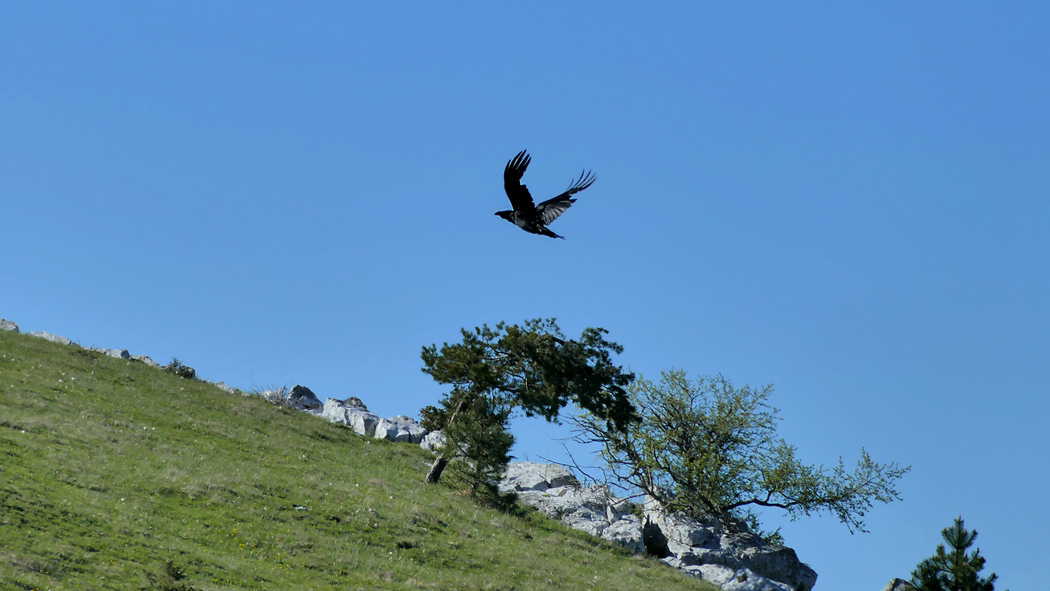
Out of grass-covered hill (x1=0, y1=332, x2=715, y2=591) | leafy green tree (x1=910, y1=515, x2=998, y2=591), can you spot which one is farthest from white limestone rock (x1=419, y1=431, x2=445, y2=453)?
leafy green tree (x1=910, y1=515, x2=998, y2=591)

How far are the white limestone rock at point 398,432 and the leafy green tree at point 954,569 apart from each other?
33.2 m

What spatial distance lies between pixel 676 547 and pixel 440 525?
1370 cm

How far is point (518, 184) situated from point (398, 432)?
38615 mm

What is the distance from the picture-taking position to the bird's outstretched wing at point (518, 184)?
1928 cm

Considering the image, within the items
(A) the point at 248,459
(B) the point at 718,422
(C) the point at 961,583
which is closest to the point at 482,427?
(A) the point at 248,459

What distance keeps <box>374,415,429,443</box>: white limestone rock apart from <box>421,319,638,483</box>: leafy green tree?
1041 centimetres

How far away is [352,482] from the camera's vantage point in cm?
4025

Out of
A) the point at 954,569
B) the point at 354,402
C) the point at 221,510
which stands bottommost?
the point at 221,510

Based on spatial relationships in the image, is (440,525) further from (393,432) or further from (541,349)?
(393,432)

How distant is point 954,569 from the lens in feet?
93.5

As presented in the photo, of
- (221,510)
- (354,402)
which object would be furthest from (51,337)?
(221,510)

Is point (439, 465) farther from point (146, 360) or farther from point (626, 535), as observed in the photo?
point (146, 360)

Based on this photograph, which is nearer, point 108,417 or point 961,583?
point 961,583

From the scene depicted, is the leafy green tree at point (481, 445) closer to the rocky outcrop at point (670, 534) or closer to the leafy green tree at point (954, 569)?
the rocky outcrop at point (670, 534)
